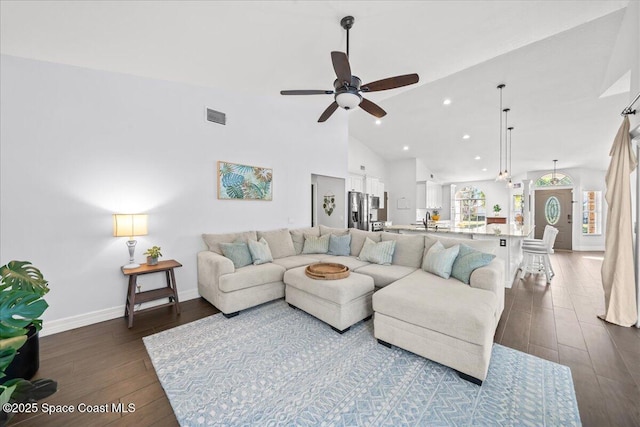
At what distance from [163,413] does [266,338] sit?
979 mm

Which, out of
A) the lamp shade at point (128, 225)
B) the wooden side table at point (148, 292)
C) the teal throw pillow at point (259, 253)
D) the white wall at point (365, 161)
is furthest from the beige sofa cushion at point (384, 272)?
the white wall at point (365, 161)

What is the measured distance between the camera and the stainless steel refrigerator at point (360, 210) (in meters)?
6.39

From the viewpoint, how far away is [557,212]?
312 inches

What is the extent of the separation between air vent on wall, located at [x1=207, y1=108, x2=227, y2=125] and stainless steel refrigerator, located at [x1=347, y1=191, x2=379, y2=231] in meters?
3.58

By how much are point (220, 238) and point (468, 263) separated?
10.7 feet

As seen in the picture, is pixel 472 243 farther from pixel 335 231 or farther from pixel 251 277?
pixel 251 277

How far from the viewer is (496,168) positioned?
839 cm

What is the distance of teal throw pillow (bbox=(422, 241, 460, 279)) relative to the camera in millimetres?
2730

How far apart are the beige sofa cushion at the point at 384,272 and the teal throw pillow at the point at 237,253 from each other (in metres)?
1.56

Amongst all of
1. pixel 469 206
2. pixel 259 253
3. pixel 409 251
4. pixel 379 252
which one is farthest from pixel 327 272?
pixel 469 206

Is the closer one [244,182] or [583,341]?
[583,341]

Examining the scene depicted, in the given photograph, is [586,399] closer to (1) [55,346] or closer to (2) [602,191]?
(1) [55,346]

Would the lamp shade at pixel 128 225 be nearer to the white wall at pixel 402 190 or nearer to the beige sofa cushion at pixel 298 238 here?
the beige sofa cushion at pixel 298 238

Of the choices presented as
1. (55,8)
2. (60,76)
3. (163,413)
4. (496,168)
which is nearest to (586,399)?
(163,413)
